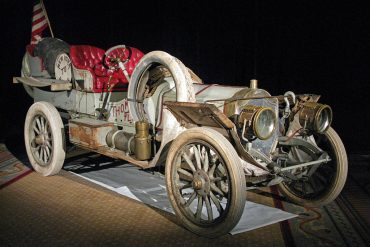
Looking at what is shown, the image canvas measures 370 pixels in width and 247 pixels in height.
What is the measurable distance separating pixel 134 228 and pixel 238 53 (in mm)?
2892

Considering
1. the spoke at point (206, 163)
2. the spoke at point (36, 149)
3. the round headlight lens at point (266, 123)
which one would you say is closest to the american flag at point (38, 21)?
the spoke at point (36, 149)

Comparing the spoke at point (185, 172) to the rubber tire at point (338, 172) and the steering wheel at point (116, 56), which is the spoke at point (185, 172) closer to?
the rubber tire at point (338, 172)

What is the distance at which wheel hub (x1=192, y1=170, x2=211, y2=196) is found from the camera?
3062 millimetres

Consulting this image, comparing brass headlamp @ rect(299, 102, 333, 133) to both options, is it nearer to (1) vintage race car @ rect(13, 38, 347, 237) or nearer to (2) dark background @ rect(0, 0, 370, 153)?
(1) vintage race car @ rect(13, 38, 347, 237)

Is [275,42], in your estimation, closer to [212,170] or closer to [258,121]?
[258,121]

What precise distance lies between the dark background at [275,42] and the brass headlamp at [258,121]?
207 cm

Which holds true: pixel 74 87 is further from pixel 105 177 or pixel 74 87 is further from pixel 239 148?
pixel 239 148

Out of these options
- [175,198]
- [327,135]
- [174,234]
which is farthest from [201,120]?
[327,135]

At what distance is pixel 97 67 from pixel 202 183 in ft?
7.57

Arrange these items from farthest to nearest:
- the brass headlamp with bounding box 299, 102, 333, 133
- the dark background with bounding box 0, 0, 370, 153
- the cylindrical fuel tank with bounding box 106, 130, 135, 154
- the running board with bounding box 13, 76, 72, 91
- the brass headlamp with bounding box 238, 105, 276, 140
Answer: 1. the dark background with bounding box 0, 0, 370, 153
2. the running board with bounding box 13, 76, 72, 91
3. the cylindrical fuel tank with bounding box 106, 130, 135, 154
4. the brass headlamp with bounding box 299, 102, 333, 133
5. the brass headlamp with bounding box 238, 105, 276, 140

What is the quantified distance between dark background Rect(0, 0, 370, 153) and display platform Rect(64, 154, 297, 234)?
1.78 m

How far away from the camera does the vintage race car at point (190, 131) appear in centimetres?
304

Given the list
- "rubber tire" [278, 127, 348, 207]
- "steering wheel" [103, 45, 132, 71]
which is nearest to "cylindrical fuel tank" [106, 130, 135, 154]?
"steering wheel" [103, 45, 132, 71]

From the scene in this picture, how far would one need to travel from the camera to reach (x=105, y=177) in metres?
4.68
